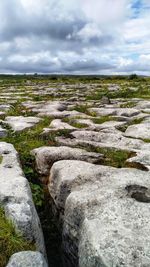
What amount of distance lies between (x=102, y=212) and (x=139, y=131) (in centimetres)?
1004

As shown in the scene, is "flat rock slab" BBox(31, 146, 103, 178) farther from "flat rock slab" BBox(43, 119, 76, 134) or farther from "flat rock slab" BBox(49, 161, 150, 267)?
"flat rock slab" BBox(43, 119, 76, 134)

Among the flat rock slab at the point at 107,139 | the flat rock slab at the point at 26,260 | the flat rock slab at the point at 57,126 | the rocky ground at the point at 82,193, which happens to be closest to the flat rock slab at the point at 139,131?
the rocky ground at the point at 82,193

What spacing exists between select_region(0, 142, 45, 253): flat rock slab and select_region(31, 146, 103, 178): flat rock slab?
1511 millimetres

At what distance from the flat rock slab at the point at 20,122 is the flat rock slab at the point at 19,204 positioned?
8.04m

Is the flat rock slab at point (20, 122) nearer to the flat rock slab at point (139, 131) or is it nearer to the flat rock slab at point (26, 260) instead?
the flat rock slab at point (139, 131)

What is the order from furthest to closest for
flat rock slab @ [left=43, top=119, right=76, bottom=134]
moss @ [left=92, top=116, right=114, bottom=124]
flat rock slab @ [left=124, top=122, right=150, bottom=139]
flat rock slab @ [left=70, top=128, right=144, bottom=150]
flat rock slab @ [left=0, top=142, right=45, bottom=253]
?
moss @ [left=92, top=116, right=114, bottom=124] < flat rock slab @ [left=43, top=119, right=76, bottom=134] < flat rock slab @ [left=124, top=122, right=150, bottom=139] < flat rock slab @ [left=70, top=128, right=144, bottom=150] < flat rock slab @ [left=0, top=142, right=45, bottom=253]

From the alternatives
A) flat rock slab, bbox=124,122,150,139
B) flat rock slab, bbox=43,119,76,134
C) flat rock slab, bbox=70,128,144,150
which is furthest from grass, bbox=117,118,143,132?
flat rock slab, bbox=43,119,76,134

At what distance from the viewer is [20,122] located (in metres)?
21.4

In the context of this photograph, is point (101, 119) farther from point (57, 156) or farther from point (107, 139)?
point (57, 156)

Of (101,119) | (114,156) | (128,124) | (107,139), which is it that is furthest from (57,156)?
(101,119)

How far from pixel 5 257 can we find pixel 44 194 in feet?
15.2

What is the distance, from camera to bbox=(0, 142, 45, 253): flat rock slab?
8633 millimetres

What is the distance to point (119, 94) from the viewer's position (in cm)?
3891

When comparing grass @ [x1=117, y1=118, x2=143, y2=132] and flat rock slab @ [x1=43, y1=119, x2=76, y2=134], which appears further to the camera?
grass @ [x1=117, y1=118, x2=143, y2=132]
